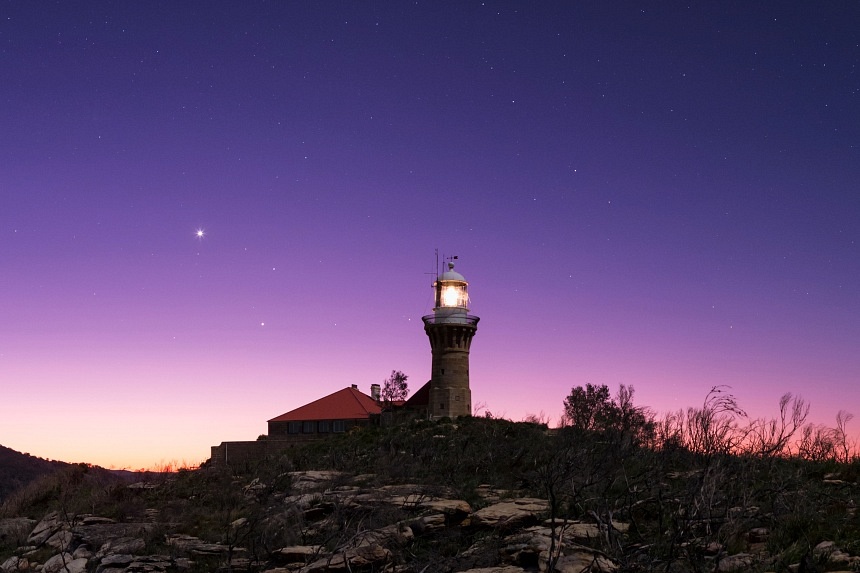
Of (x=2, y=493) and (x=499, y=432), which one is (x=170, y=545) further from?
(x=2, y=493)

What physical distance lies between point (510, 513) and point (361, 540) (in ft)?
15.5

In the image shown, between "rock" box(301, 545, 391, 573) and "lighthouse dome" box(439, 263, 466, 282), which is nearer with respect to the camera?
"rock" box(301, 545, 391, 573)

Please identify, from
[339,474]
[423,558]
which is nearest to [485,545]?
[423,558]

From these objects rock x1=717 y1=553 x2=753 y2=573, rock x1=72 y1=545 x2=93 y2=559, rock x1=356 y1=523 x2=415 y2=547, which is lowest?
rock x1=72 y1=545 x2=93 y2=559

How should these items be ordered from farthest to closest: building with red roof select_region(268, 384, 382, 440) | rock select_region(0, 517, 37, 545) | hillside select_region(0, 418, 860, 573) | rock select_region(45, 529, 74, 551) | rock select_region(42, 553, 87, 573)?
1. building with red roof select_region(268, 384, 382, 440)
2. rock select_region(0, 517, 37, 545)
3. rock select_region(45, 529, 74, 551)
4. rock select_region(42, 553, 87, 573)
5. hillside select_region(0, 418, 860, 573)

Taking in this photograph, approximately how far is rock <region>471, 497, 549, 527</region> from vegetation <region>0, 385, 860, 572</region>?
14.7 inches

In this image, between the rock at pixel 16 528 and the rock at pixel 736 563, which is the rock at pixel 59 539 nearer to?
the rock at pixel 16 528

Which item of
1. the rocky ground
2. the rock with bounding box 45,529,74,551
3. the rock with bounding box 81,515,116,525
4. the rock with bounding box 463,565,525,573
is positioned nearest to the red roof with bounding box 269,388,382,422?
the rocky ground

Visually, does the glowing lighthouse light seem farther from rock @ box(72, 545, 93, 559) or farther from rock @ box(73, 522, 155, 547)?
rock @ box(72, 545, 93, 559)

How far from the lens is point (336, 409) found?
188 ft

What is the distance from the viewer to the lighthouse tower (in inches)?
2058

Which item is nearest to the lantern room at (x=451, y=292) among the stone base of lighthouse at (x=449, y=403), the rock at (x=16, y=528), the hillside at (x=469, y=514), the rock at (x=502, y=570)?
the stone base of lighthouse at (x=449, y=403)

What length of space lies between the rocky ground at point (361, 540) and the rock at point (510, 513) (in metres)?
0.03

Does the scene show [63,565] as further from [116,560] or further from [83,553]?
[116,560]
